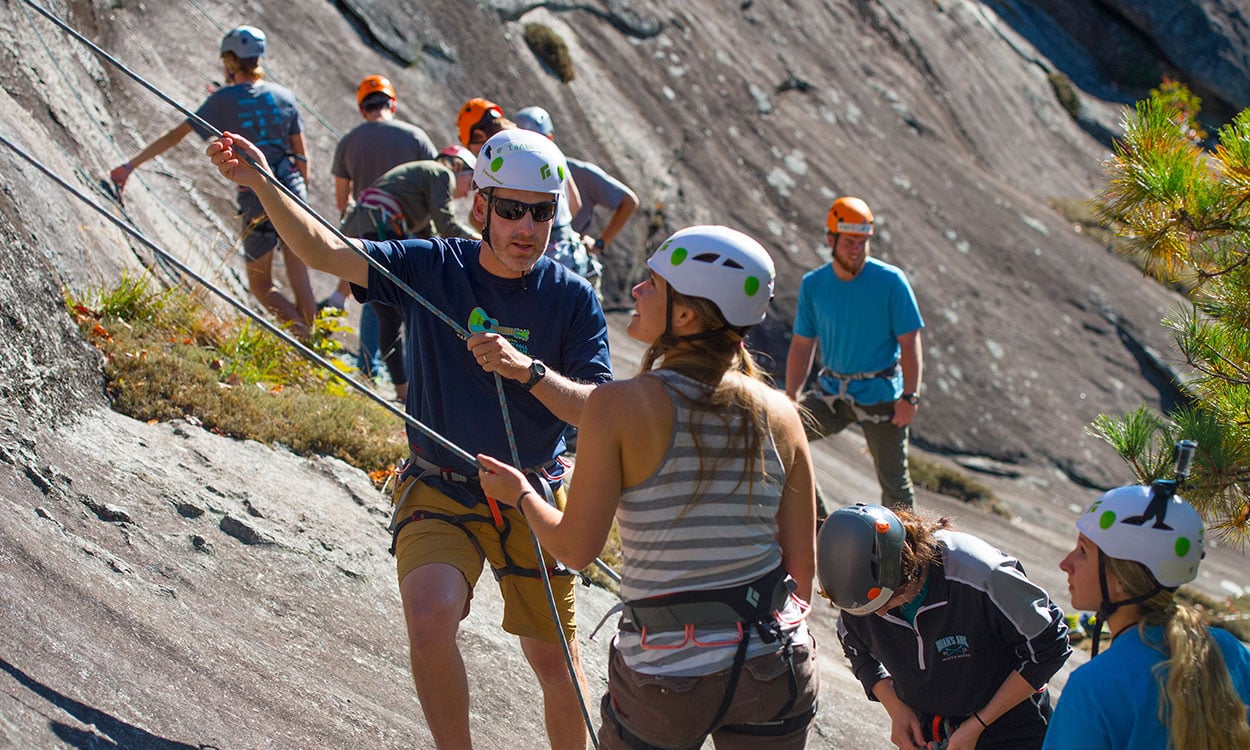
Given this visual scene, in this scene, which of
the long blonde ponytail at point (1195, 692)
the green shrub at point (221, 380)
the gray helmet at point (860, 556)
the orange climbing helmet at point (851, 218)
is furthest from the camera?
the orange climbing helmet at point (851, 218)

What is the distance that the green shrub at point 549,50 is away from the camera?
1429cm

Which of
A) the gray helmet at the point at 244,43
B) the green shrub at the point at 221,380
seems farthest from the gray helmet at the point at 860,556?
the gray helmet at the point at 244,43

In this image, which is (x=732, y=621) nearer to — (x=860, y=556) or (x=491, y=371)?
(x=860, y=556)

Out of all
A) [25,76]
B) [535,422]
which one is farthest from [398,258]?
[25,76]

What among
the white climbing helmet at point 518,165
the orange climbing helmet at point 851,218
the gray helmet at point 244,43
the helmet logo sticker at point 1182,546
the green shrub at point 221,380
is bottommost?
the green shrub at point 221,380

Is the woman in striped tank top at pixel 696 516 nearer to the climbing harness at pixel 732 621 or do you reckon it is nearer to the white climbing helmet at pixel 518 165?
the climbing harness at pixel 732 621

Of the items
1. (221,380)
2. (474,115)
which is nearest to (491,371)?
(221,380)

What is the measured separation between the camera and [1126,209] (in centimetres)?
466

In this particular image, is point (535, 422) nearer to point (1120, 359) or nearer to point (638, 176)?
point (638, 176)

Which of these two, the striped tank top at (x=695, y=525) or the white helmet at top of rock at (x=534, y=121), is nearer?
the striped tank top at (x=695, y=525)

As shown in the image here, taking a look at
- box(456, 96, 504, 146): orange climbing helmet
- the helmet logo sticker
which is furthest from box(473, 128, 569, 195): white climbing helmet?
→ box(456, 96, 504, 146): orange climbing helmet

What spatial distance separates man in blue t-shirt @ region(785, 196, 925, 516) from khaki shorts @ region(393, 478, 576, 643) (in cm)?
351

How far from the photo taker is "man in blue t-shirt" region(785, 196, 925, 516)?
7.19 m

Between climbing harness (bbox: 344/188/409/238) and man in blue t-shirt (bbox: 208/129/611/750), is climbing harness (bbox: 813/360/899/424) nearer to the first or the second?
climbing harness (bbox: 344/188/409/238)
